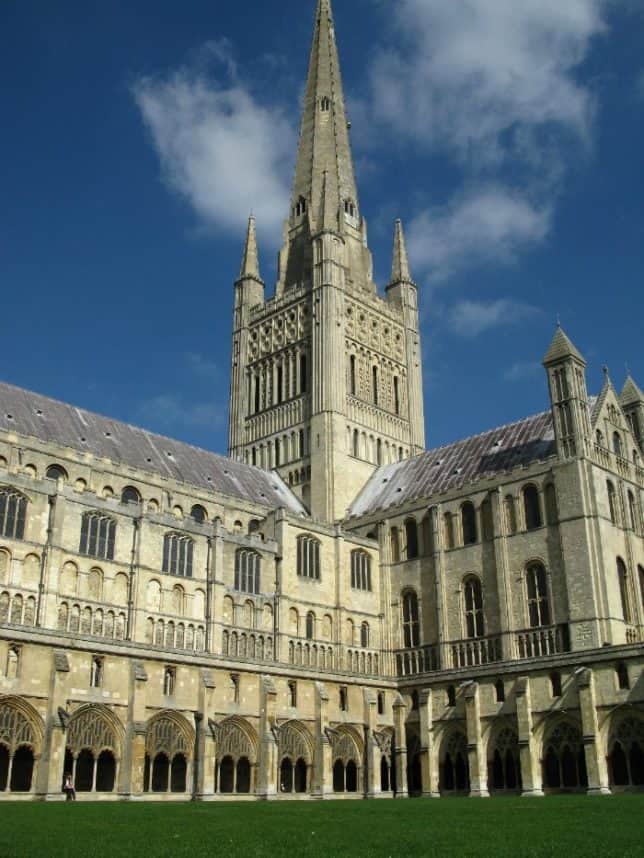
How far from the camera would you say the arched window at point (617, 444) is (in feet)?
184

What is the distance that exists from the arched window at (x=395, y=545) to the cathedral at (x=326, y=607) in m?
0.16

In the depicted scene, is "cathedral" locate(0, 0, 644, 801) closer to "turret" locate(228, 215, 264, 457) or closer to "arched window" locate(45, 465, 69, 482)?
"arched window" locate(45, 465, 69, 482)

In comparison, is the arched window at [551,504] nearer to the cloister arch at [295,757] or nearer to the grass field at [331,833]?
the cloister arch at [295,757]

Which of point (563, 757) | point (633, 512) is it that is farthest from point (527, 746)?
point (633, 512)

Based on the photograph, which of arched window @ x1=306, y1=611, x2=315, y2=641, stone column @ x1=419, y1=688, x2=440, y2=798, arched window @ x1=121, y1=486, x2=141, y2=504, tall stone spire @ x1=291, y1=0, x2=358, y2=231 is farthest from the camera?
tall stone spire @ x1=291, y1=0, x2=358, y2=231

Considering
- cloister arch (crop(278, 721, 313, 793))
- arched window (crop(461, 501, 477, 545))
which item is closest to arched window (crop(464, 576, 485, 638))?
arched window (crop(461, 501, 477, 545))

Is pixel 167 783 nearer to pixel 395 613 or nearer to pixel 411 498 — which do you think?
pixel 395 613

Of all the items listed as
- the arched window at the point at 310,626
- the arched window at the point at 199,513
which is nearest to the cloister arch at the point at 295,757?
the arched window at the point at 310,626

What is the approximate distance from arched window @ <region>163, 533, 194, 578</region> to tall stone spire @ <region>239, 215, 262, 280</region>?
121 ft

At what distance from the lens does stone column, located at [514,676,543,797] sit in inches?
1817

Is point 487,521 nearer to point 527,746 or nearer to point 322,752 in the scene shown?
point 527,746

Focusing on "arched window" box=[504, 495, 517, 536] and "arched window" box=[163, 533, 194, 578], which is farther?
"arched window" box=[504, 495, 517, 536]

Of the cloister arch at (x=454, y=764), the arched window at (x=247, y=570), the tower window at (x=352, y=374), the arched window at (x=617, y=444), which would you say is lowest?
the cloister arch at (x=454, y=764)

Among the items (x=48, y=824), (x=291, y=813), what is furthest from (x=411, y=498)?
(x=48, y=824)
